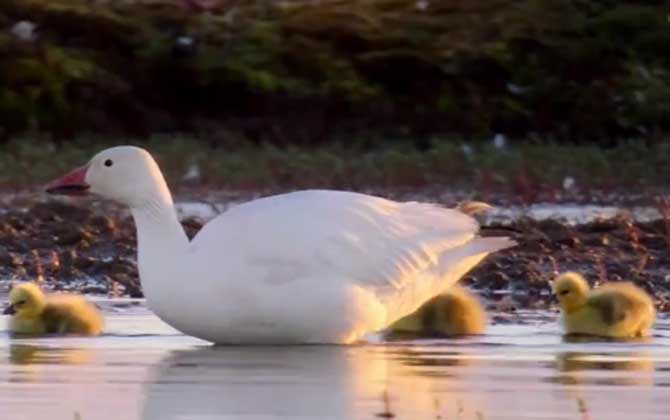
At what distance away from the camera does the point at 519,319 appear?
1118cm

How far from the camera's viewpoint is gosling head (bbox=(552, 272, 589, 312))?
10.7 m

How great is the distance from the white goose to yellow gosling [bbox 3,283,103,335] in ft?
1.39

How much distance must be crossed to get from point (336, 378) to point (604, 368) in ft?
3.47

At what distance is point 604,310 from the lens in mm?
10664

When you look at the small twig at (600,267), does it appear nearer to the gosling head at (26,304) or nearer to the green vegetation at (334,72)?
the gosling head at (26,304)

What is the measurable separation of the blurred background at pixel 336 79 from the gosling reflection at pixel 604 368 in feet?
39.6

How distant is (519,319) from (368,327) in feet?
4.05

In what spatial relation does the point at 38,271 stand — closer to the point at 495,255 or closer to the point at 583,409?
the point at 495,255

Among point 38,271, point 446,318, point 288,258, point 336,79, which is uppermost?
point 336,79

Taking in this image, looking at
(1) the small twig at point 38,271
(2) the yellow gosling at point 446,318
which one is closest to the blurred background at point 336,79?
(1) the small twig at point 38,271

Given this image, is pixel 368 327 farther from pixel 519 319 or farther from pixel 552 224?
pixel 552 224

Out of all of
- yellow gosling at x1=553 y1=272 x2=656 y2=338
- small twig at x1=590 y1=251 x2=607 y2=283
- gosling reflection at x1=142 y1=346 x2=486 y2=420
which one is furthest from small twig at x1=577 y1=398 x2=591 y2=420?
small twig at x1=590 y1=251 x2=607 y2=283

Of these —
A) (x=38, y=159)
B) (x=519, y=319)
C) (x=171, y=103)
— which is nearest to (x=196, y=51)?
(x=171, y=103)

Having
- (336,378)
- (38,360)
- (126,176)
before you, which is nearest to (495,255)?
(126,176)
